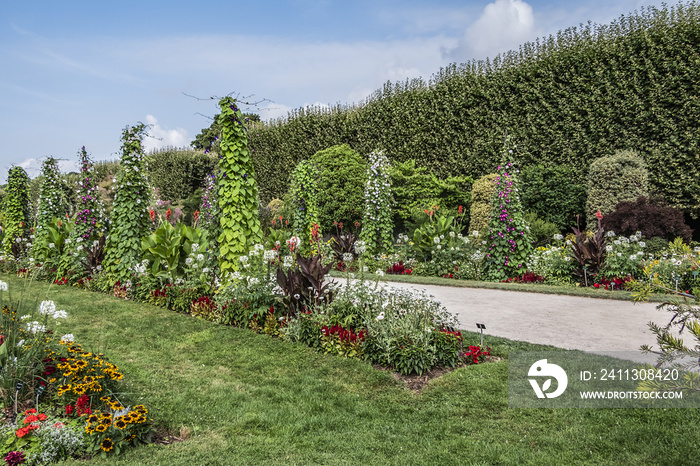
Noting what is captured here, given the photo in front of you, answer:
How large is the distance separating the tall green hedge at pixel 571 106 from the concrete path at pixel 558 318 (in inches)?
186

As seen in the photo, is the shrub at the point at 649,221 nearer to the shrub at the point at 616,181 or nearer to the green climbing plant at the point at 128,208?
the shrub at the point at 616,181

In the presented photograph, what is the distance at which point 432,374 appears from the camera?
3955mm

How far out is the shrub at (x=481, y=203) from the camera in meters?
10.5

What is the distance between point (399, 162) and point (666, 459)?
11.0 m

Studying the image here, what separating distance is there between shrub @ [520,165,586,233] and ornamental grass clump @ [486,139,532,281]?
2.34m

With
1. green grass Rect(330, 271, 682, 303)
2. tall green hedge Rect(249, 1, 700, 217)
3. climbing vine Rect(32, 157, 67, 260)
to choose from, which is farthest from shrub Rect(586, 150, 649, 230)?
climbing vine Rect(32, 157, 67, 260)

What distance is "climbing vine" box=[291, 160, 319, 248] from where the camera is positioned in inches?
378

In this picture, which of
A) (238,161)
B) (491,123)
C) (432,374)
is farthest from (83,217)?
(491,123)

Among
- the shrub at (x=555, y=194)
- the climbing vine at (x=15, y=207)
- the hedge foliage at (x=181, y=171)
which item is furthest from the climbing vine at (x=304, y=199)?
the hedge foliage at (x=181, y=171)

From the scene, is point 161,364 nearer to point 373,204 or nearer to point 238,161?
point 238,161

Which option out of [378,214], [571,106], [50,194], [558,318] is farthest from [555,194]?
[50,194]

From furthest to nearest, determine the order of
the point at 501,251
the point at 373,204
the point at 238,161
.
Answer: the point at 373,204, the point at 501,251, the point at 238,161

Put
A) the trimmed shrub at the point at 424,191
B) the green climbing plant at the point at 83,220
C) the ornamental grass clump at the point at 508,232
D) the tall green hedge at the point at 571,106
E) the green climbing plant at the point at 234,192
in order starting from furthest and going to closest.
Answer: the trimmed shrub at the point at 424,191 → the tall green hedge at the point at 571,106 → the green climbing plant at the point at 83,220 → the ornamental grass clump at the point at 508,232 → the green climbing plant at the point at 234,192

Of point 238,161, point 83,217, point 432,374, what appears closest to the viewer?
point 432,374
